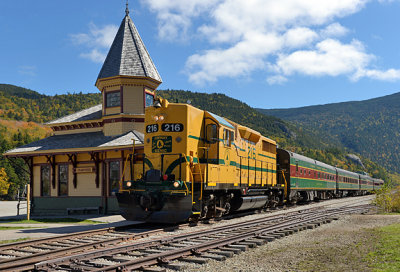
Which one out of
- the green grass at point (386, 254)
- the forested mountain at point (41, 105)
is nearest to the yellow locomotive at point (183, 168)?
the green grass at point (386, 254)

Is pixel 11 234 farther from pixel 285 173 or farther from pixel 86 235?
pixel 285 173

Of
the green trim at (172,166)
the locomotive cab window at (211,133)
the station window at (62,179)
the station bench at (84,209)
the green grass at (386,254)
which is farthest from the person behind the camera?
the station window at (62,179)

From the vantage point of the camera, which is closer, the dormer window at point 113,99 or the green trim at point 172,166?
the green trim at point 172,166

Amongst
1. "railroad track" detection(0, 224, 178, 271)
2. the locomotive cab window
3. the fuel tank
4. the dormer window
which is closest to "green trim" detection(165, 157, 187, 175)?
the fuel tank

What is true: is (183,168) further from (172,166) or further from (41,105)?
(41,105)

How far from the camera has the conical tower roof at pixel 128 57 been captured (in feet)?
78.5

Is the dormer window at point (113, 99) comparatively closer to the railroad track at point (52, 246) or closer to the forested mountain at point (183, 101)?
the railroad track at point (52, 246)

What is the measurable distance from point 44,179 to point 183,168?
47.2ft

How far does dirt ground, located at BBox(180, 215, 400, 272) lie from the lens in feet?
24.4

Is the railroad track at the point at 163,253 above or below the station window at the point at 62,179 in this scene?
below

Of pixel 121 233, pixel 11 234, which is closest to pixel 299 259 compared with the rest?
pixel 121 233

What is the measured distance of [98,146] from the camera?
2112 centimetres

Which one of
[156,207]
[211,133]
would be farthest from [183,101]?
[156,207]

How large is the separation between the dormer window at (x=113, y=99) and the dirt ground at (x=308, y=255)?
15530 mm
